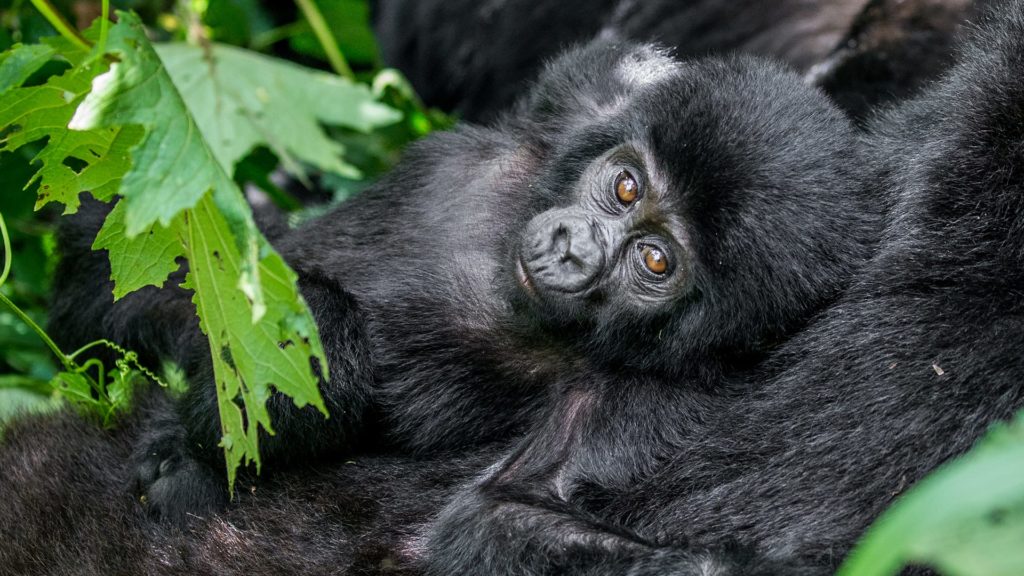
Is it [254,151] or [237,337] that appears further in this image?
[254,151]

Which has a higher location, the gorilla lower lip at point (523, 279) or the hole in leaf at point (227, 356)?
the hole in leaf at point (227, 356)

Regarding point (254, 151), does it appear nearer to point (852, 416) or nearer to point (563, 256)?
point (563, 256)

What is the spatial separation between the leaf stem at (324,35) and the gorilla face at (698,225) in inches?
93.9

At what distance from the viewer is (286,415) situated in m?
2.52

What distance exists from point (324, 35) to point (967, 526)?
429 centimetres

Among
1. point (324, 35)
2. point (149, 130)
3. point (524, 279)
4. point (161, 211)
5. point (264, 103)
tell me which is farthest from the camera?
point (324, 35)

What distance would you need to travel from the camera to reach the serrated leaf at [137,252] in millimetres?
2277

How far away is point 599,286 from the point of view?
2.65 metres

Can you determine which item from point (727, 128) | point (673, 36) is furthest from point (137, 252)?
point (673, 36)

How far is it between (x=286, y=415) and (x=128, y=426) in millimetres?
585

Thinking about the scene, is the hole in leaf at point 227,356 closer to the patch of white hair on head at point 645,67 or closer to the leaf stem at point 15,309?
the leaf stem at point 15,309

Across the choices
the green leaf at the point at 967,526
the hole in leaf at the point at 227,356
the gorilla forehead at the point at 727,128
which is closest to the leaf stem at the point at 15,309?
the hole in leaf at the point at 227,356

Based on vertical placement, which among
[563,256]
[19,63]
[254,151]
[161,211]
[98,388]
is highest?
[19,63]

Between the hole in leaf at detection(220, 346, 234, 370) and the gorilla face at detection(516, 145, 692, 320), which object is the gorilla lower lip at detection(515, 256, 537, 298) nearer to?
the gorilla face at detection(516, 145, 692, 320)
